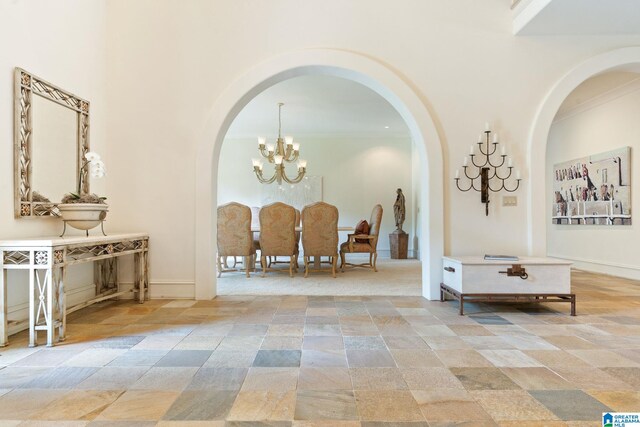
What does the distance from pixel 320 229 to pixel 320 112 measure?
113 inches

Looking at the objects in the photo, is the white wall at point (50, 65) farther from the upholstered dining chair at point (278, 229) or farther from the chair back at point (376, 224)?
the chair back at point (376, 224)

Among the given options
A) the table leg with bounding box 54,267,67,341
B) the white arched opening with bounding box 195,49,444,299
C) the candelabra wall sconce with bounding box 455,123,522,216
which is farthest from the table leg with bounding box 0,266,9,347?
the candelabra wall sconce with bounding box 455,123,522,216

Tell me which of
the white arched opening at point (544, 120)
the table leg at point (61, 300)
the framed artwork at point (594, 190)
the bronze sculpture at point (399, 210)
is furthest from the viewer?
the bronze sculpture at point (399, 210)

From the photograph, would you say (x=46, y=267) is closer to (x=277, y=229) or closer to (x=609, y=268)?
(x=277, y=229)

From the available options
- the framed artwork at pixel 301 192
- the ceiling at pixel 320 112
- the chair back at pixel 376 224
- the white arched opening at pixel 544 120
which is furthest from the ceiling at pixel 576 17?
the framed artwork at pixel 301 192

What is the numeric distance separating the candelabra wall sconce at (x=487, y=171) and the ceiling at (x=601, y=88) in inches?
83.9

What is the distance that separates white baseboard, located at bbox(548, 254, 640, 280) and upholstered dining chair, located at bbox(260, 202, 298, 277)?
4886mm

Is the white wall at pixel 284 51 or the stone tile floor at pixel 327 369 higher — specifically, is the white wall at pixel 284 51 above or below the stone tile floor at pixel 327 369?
above

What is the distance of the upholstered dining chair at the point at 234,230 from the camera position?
548cm

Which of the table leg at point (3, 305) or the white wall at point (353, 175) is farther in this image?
the white wall at point (353, 175)

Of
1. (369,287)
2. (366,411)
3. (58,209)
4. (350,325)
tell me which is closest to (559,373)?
(366,411)

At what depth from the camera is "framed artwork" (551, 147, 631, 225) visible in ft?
17.6

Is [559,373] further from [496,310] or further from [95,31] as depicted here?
[95,31]

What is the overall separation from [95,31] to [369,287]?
13.8 ft
